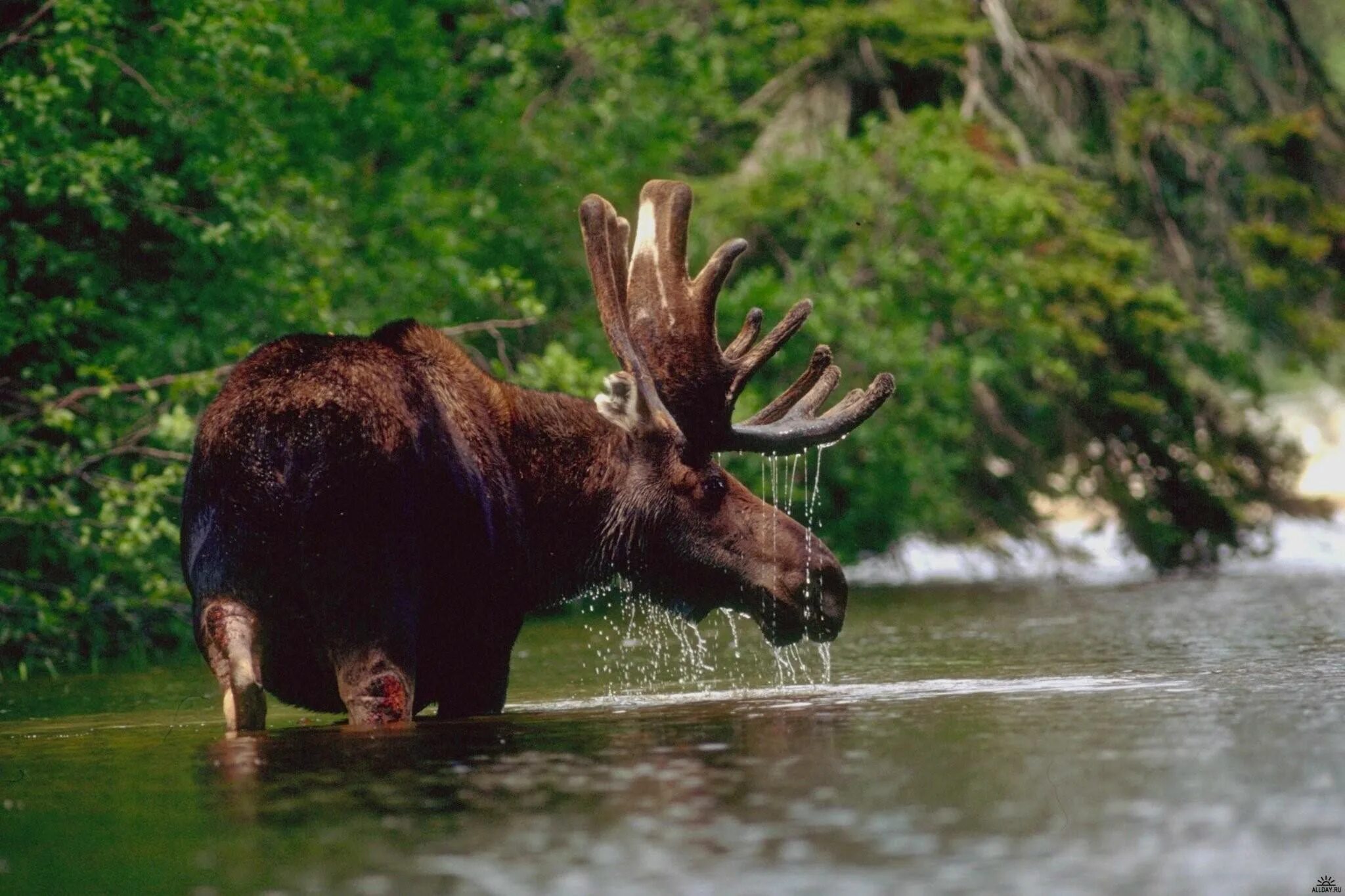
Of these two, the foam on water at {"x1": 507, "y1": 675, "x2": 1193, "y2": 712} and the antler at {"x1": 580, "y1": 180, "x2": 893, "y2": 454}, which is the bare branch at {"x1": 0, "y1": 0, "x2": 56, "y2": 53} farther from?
the foam on water at {"x1": 507, "y1": 675, "x2": 1193, "y2": 712}

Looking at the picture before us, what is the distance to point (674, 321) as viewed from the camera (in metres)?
10.5

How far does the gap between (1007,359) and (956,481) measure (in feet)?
6.50

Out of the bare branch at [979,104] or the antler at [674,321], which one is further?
the bare branch at [979,104]

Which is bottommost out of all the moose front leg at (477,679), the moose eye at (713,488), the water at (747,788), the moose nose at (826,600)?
the water at (747,788)

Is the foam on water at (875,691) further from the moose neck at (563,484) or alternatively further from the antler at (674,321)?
the antler at (674,321)

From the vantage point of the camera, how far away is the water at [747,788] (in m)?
5.76

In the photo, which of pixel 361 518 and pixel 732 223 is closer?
pixel 361 518

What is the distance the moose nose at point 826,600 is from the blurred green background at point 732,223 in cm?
511

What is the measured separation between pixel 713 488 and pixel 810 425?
78cm

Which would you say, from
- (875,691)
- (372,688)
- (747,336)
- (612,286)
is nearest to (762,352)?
(747,336)

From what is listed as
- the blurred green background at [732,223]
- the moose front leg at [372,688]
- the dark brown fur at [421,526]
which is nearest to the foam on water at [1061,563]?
the blurred green background at [732,223]

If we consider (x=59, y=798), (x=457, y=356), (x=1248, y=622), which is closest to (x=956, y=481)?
(x=1248, y=622)

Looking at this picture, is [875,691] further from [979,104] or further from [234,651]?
[979,104]

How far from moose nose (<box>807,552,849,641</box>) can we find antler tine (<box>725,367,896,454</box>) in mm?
646
